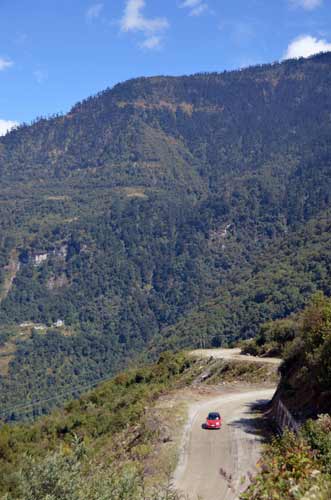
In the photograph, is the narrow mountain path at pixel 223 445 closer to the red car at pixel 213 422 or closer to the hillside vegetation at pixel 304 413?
the red car at pixel 213 422

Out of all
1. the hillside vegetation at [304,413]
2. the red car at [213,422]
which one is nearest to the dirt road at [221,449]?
the red car at [213,422]

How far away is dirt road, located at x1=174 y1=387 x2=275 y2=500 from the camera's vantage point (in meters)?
20.0

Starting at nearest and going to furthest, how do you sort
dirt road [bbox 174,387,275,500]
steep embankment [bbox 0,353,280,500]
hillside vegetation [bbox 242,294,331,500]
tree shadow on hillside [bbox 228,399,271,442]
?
hillside vegetation [bbox 242,294,331,500]
steep embankment [bbox 0,353,280,500]
dirt road [bbox 174,387,275,500]
tree shadow on hillside [bbox 228,399,271,442]

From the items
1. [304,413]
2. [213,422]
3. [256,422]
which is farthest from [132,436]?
[304,413]

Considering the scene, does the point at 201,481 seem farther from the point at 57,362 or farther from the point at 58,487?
the point at 57,362

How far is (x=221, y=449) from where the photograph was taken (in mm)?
24047

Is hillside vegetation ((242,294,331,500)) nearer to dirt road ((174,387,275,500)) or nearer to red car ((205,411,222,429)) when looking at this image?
dirt road ((174,387,275,500))

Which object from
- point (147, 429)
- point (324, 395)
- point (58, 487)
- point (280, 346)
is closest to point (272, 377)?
point (280, 346)

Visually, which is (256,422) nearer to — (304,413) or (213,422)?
(213,422)

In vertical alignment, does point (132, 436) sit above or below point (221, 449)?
below

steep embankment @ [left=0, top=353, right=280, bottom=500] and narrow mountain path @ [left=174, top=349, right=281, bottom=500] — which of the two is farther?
narrow mountain path @ [left=174, top=349, right=281, bottom=500]

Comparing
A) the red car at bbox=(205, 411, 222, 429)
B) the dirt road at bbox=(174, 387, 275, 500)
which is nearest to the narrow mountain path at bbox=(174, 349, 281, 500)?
the dirt road at bbox=(174, 387, 275, 500)

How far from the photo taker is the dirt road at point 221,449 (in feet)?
65.6

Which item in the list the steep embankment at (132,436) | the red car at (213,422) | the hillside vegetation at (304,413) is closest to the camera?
the hillside vegetation at (304,413)
